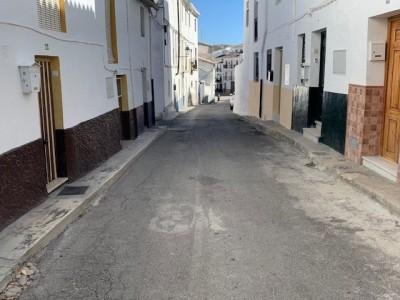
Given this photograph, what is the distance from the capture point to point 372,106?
858cm

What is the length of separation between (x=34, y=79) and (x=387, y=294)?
16.6ft

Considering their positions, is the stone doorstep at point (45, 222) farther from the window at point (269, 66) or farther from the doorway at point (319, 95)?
the window at point (269, 66)

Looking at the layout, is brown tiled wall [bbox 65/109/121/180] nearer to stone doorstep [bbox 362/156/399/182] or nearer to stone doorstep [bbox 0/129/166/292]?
stone doorstep [bbox 0/129/166/292]

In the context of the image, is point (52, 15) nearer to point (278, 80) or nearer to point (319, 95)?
point (319, 95)

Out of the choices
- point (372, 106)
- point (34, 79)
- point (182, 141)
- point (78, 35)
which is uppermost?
point (78, 35)

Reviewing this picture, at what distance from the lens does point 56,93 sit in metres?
7.77

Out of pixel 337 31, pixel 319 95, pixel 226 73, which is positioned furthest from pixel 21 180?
pixel 226 73

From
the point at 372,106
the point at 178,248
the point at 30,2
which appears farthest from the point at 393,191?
the point at 30,2

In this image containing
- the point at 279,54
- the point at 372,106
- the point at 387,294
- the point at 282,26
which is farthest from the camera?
the point at 279,54

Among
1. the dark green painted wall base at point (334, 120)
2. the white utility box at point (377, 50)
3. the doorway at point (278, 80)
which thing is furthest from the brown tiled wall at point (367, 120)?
the doorway at point (278, 80)

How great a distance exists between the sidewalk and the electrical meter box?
5181 millimetres

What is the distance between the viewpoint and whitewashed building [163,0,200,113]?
27.6 m

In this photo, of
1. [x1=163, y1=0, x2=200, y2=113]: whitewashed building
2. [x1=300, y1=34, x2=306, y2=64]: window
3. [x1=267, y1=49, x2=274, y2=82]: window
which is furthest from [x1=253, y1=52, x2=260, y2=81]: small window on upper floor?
[x1=300, y1=34, x2=306, y2=64]: window

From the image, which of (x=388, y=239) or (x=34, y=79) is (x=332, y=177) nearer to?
(x=388, y=239)
